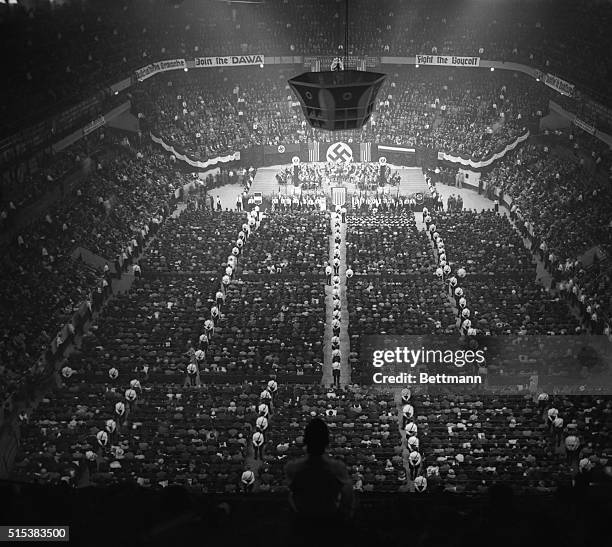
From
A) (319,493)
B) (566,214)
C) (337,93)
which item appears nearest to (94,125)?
(337,93)

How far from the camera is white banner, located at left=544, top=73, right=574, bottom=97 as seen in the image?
45.6 metres

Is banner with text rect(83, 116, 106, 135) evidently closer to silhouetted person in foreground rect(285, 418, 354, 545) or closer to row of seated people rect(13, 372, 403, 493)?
row of seated people rect(13, 372, 403, 493)

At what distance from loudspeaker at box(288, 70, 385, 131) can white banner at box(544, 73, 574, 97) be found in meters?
25.0

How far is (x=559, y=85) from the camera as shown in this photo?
4738 cm

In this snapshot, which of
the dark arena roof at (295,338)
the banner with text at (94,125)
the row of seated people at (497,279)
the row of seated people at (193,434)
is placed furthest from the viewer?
the banner with text at (94,125)

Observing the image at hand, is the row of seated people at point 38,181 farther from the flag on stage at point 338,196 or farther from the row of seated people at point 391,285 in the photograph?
the flag on stage at point 338,196

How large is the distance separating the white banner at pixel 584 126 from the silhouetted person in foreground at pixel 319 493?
3894 centimetres

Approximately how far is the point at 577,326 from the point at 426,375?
6569mm

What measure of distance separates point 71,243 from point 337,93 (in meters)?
16.7

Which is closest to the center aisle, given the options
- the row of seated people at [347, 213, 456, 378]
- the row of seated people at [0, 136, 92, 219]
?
the row of seated people at [347, 213, 456, 378]

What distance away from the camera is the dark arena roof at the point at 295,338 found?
8.08 metres

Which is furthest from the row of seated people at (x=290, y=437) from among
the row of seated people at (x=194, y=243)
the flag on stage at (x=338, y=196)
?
the flag on stage at (x=338, y=196)

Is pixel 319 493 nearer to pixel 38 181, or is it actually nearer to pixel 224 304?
pixel 224 304

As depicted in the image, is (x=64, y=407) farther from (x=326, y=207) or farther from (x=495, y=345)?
(x=326, y=207)
